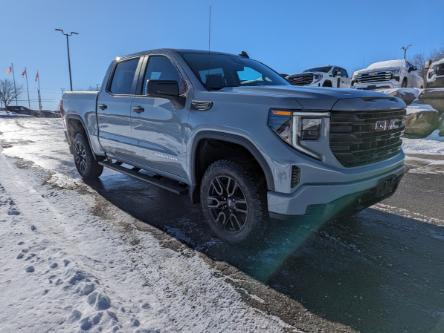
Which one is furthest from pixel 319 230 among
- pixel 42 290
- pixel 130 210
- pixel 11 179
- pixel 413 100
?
pixel 413 100

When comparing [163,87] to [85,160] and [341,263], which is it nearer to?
[341,263]

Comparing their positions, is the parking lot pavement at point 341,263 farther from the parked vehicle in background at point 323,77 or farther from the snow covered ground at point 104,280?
the parked vehicle in background at point 323,77

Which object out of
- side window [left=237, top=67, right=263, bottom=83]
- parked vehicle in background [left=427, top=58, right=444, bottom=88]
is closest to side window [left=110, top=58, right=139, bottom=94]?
side window [left=237, top=67, right=263, bottom=83]

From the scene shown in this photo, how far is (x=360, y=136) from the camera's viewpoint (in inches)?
116

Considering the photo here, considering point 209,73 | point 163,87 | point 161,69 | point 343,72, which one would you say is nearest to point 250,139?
point 163,87

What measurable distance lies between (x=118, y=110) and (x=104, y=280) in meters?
2.66

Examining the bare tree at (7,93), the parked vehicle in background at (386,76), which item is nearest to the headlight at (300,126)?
the parked vehicle in background at (386,76)

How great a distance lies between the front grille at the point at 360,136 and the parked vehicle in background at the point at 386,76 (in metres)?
12.7

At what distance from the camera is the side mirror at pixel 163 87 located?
348 cm

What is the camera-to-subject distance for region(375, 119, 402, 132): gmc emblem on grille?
3.12 m

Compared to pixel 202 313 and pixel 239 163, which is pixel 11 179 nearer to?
pixel 239 163

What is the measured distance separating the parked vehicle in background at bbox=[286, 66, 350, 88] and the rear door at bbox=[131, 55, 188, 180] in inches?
507

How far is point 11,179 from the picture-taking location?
19.7 ft

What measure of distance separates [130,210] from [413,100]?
12356 mm
